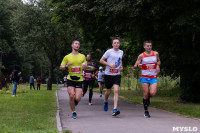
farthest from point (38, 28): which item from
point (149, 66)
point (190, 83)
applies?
point (149, 66)

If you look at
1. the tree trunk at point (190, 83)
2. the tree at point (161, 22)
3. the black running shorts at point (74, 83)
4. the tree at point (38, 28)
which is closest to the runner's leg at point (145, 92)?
the black running shorts at point (74, 83)

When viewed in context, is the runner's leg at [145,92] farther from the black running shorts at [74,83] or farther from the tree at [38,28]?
the tree at [38,28]

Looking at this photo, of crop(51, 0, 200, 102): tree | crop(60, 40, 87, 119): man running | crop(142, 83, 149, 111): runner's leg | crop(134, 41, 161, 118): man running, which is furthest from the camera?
crop(51, 0, 200, 102): tree

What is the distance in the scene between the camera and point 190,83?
1620cm

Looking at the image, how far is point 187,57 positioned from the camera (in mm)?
14469

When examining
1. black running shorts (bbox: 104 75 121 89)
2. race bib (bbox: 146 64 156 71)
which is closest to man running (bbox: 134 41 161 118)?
race bib (bbox: 146 64 156 71)

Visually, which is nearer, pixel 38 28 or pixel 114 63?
pixel 114 63

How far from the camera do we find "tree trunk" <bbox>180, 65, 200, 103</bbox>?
15.6 m

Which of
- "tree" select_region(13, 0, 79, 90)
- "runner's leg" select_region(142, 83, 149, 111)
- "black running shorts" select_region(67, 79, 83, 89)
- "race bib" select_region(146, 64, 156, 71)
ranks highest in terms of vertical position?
"tree" select_region(13, 0, 79, 90)

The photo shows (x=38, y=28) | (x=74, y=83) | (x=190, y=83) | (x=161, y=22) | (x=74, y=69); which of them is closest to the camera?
(x=74, y=69)

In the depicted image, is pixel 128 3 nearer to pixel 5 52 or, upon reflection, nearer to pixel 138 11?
pixel 138 11

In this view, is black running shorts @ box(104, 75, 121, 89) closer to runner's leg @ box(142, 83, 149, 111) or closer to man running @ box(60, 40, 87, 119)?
runner's leg @ box(142, 83, 149, 111)

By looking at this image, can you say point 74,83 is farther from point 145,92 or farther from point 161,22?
point 161,22

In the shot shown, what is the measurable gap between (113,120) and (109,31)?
9858mm
